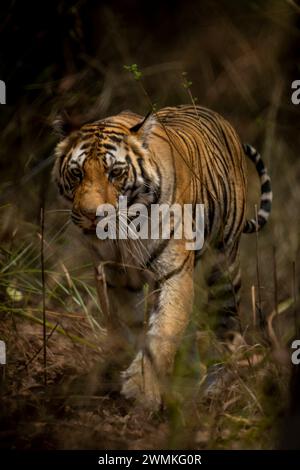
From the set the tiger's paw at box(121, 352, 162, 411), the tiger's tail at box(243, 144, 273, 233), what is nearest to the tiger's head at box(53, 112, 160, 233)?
the tiger's paw at box(121, 352, 162, 411)

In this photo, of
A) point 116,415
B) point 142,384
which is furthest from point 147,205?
point 116,415

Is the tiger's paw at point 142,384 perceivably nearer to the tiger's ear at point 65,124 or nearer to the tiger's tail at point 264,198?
the tiger's ear at point 65,124

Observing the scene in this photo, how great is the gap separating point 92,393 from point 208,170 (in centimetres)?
153

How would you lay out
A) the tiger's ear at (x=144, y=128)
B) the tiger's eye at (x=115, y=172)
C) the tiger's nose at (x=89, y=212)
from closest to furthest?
the tiger's nose at (x=89, y=212), the tiger's eye at (x=115, y=172), the tiger's ear at (x=144, y=128)

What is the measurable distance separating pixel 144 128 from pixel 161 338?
3.51ft

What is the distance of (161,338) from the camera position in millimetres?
4637

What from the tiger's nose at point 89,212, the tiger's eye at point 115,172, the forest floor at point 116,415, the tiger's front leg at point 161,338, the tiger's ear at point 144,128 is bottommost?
the forest floor at point 116,415

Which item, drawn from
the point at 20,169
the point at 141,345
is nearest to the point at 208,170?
the point at 141,345

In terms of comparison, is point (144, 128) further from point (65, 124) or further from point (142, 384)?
point (142, 384)

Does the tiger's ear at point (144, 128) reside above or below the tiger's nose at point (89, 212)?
above

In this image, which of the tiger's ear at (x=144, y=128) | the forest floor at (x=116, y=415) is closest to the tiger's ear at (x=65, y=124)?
the tiger's ear at (x=144, y=128)

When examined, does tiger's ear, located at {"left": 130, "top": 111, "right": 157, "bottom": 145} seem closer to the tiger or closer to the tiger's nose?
the tiger

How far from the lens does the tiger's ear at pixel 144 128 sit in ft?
16.0

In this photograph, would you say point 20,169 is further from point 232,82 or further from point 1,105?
point 232,82
